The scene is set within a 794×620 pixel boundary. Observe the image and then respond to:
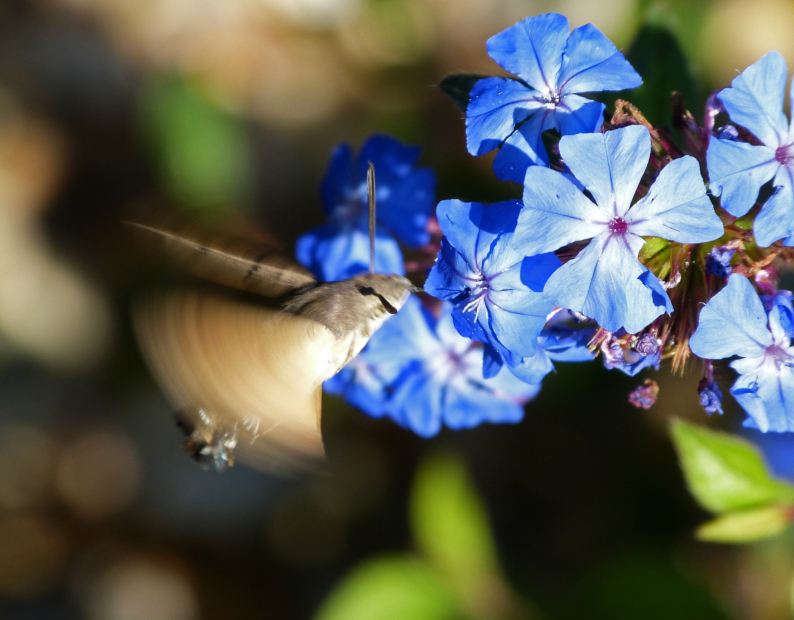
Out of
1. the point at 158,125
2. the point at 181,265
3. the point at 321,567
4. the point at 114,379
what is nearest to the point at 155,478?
the point at 114,379

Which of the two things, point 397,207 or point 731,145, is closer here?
point 731,145

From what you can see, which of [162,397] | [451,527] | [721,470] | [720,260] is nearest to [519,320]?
[720,260]

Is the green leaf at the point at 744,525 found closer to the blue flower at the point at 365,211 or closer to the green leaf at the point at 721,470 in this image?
the green leaf at the point at 721,470

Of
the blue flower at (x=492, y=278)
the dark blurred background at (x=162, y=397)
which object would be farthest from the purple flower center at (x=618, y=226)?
the dark blurred background at (x=162, y=397)

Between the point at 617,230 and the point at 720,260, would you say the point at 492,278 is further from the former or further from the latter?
the point at 720,260

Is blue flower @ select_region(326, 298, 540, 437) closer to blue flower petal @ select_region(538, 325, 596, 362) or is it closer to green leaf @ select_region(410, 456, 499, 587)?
blue flower petal @ select_region(538, 325, 596, 362)

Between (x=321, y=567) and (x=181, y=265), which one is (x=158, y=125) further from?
(x=321, y=567)
